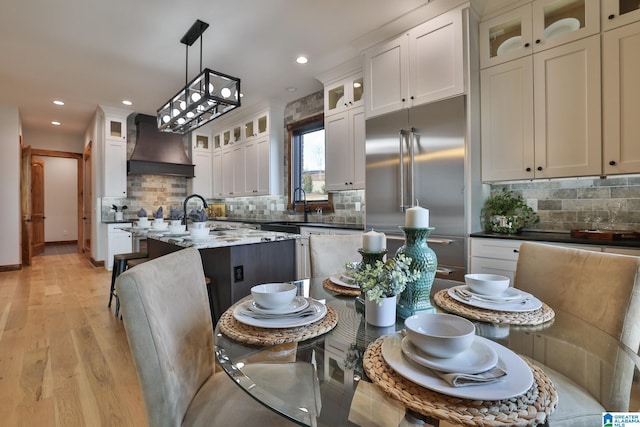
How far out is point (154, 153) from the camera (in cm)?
604

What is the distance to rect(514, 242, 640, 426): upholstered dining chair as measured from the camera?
746 millimetres

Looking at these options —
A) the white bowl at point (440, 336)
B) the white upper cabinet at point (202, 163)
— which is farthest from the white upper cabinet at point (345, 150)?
the white upper cabinet at point (202, 163)

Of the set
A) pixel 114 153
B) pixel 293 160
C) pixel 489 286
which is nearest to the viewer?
pixel 489 286

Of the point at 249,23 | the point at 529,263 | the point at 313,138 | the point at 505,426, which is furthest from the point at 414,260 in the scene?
the point at 313,138

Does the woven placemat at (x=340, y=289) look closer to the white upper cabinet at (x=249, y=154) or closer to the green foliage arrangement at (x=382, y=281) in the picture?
the green foliage arrangement at (x=382, y=281)

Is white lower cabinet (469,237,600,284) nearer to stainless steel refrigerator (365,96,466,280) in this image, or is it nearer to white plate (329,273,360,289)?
stainless steel refrigerator (365,96,466,280)

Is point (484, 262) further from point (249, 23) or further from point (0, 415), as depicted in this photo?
point (0, 415)

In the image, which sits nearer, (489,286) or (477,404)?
(477,404)

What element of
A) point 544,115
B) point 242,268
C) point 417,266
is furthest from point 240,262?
point 544,115

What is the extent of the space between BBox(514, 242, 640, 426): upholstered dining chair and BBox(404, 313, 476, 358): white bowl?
8.4 inches

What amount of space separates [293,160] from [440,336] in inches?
185

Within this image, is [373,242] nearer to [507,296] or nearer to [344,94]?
[507,296]

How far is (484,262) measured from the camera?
8.25ft

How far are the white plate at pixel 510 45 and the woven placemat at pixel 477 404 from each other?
2.97 metres
